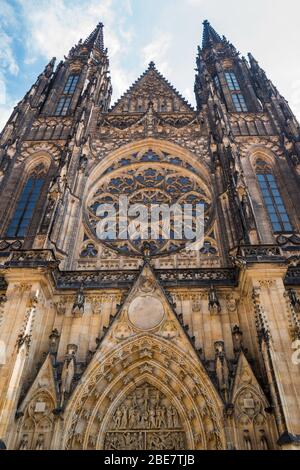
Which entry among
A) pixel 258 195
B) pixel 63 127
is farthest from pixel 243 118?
pixel 63 127

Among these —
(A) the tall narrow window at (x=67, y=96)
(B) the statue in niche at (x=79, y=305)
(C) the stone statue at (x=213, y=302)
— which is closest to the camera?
(C) the stone statue at (x=213, y=302)

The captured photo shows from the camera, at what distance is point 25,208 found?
48.3 feet

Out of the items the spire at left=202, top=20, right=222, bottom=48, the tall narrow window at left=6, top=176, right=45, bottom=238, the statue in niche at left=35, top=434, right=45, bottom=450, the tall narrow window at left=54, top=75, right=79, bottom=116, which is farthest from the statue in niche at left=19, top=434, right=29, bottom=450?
the spire at left=202, top=20, right=222, bottom=48

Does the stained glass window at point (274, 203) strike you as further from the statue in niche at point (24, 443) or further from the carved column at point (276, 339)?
the statue in niche at point (24, 443)

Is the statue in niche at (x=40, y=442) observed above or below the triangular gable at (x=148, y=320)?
below

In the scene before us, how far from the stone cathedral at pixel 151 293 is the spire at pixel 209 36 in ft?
36.8

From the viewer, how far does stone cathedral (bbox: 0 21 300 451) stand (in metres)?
8.73

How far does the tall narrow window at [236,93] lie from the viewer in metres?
19.8

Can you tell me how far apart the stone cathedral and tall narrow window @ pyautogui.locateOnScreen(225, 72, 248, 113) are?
196cm

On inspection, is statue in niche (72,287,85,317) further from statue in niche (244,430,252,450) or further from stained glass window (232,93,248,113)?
stained glass window (232,93,248,113)

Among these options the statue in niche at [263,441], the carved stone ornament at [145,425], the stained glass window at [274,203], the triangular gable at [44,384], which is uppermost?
the stained glass window at [274,203]

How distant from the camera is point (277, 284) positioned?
10016 mm

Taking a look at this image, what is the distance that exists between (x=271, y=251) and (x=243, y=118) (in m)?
9.94

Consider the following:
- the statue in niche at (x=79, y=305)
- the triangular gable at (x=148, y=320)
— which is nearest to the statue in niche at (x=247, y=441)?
the triangular gable at (x=148, y=320)
